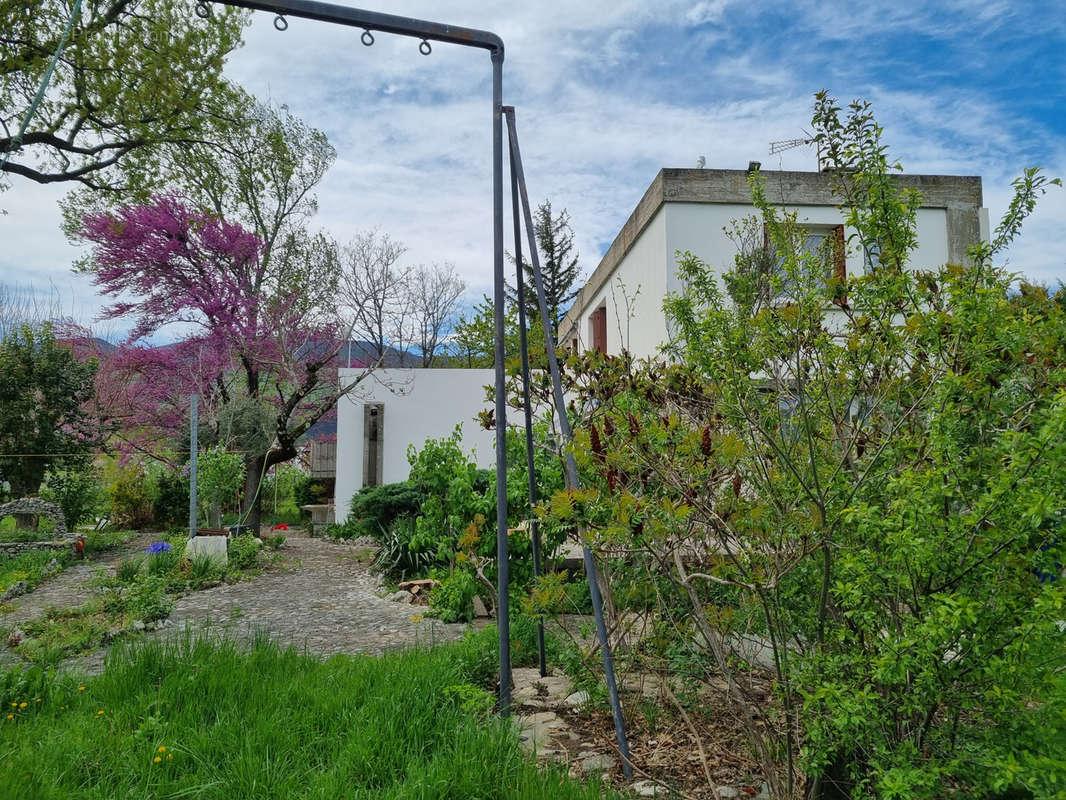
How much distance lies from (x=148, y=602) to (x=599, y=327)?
25.6 ft

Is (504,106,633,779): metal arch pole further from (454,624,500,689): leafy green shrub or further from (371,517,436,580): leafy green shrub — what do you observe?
(371,517,436,580): leafy green shrub

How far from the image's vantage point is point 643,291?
8359 millimetres

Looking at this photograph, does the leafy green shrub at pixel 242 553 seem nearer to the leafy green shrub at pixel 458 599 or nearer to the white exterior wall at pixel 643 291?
the leafy green shrub at pixel 458 599

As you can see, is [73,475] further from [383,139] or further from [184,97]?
[383,139]

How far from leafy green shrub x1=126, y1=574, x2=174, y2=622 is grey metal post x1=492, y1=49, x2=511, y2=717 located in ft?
11.2

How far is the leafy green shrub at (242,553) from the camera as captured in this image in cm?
738

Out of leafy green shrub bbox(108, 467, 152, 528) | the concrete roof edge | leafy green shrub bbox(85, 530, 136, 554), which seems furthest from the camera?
leafy green shrub bbox(108, 467, 152, 528)

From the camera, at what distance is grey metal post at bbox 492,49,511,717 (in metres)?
2.62

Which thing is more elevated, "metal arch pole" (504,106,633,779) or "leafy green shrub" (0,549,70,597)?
"metal arch pole" (504,106,633,779)

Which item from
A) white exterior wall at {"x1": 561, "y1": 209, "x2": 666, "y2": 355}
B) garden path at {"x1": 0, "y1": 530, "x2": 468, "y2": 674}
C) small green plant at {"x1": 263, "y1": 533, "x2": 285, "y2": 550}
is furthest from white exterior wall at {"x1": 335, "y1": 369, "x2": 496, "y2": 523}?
garden path at {"x1": 0, "y1": 530, "x2": 468, "y2": 674}

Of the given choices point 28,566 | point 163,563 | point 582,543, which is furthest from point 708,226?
point 28,566

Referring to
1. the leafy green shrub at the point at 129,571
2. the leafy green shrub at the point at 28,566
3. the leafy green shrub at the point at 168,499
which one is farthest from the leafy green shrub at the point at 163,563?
the leafy green shrub at the point at 168,499

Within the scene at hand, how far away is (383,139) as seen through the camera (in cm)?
655

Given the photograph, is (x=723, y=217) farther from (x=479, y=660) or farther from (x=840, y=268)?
(x=479, y=660)
